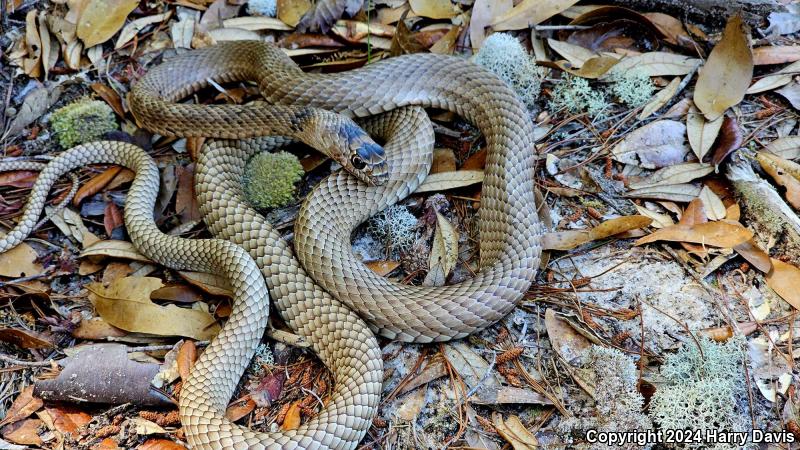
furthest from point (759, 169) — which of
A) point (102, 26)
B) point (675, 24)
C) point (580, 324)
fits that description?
point (102, 26)

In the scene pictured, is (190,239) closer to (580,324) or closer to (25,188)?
(25,188)

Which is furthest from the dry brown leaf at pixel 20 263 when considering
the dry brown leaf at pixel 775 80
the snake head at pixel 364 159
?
the dry brown leaf at pixel 775 80

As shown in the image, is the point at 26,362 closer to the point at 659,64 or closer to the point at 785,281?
the point at 785,281

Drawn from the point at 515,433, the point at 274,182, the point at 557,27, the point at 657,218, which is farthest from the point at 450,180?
the point at 515,433

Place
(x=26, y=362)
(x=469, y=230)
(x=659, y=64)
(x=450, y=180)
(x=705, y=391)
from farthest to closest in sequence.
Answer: (x=659, y=64)
(x=450, y=180)
(x=469, y=230)
(x=26, y=362)
(x=705, y=391)

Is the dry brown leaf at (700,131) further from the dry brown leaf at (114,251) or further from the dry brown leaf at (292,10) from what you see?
the dry brown leaf at (114,251)

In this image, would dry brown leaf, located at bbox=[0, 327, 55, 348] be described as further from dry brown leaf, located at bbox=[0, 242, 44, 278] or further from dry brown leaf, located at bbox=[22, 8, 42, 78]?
dry brown leaf, located at bbox=[22, 8, 42, 78]

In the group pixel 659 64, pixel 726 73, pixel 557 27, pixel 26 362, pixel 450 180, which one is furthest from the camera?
pixel 557 27
